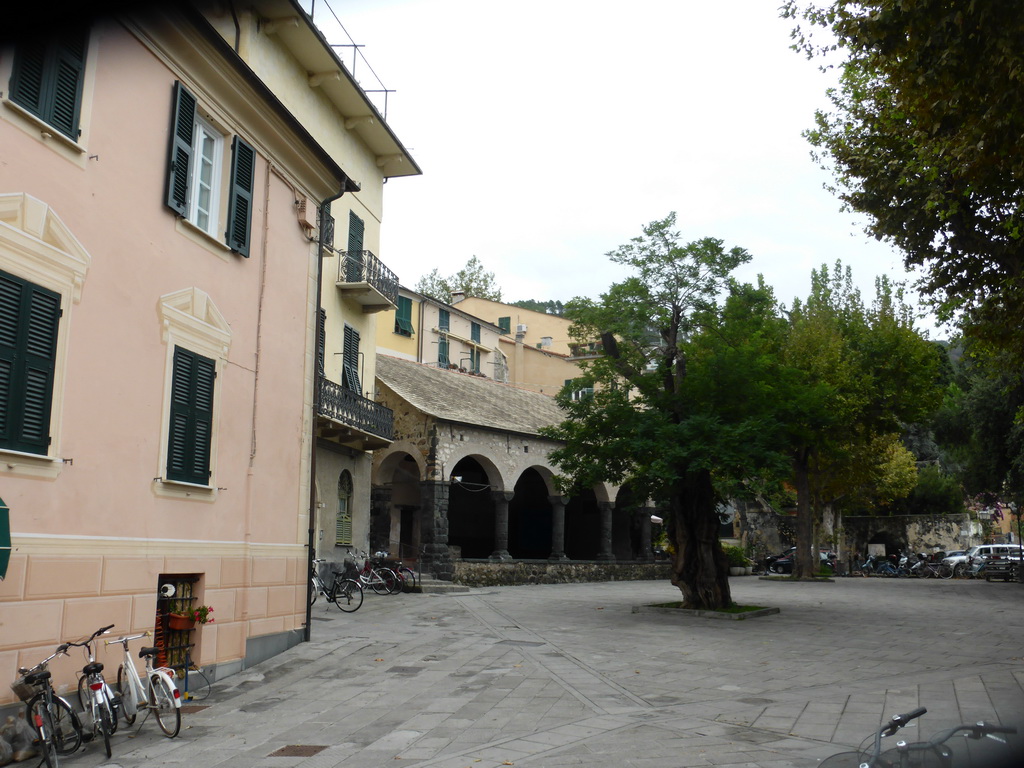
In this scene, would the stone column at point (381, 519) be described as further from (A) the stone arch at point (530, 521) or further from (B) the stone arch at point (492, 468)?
(A) the stone arch at point (530, 521)

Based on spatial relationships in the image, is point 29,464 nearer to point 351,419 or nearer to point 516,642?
point 516,642

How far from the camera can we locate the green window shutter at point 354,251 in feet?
68.4

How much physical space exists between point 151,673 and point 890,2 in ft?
32.6

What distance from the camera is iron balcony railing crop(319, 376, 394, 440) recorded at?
19.1 m

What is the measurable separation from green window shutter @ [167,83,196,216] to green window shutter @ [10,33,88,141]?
1444 mm

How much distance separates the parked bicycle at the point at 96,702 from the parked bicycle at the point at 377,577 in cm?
1291

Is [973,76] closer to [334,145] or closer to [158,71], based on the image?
[158,71]

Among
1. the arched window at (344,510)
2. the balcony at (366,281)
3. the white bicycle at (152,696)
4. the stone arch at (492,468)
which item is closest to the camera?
the white bicycle at (152,696)

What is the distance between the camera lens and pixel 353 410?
67.0 ft

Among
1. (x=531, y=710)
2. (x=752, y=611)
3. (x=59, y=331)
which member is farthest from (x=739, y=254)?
(x=59, y=331)

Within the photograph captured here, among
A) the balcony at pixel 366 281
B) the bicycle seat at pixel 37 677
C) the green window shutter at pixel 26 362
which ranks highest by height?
the balcony at pixel 366 281

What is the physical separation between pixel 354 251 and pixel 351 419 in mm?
4142

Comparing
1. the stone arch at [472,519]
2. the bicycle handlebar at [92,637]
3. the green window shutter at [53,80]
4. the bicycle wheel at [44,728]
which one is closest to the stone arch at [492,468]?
the stone arch at [472,519]

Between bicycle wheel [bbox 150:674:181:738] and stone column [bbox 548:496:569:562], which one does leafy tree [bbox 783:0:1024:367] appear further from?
stone column [bbox 548:496:569:562]
